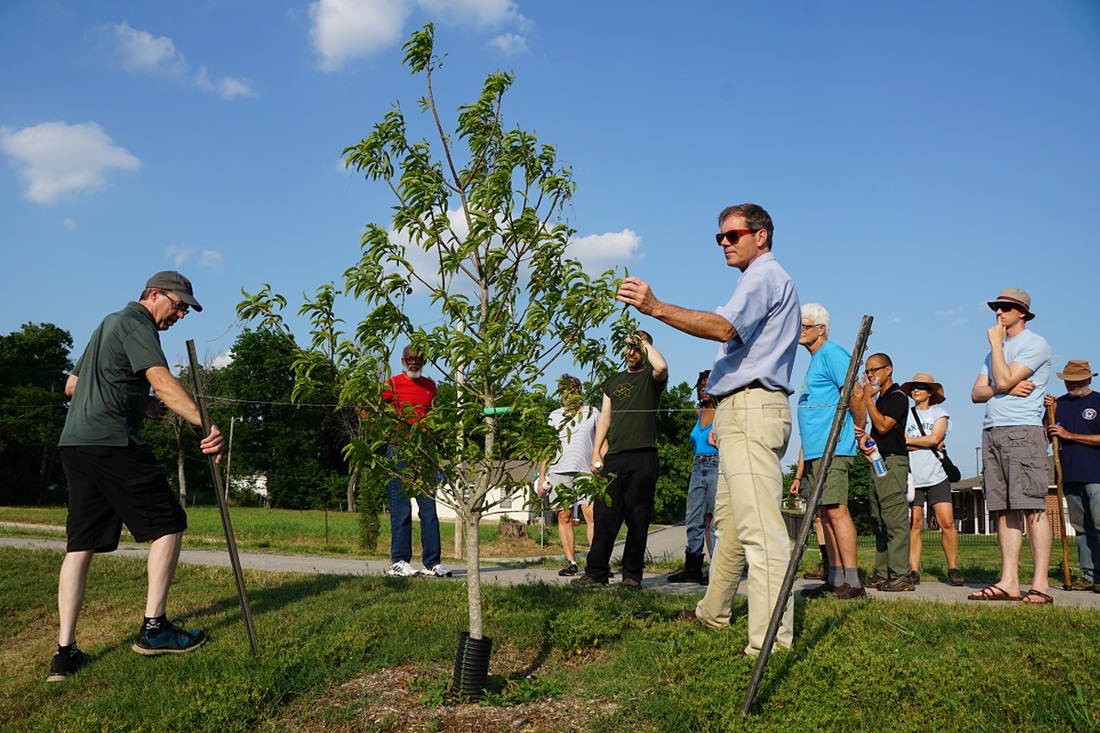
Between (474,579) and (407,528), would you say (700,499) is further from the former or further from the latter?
(474,579)

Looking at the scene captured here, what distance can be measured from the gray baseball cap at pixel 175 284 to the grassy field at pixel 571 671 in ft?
7.26

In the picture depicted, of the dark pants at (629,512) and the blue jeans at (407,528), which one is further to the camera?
the blue jeans at (407,528)

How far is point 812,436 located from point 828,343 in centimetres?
81

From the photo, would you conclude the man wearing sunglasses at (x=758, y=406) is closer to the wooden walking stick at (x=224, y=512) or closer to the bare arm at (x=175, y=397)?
the wooden walking stick at (x=224, y=512)

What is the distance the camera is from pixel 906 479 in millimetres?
7773

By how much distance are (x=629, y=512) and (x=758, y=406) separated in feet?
9.91

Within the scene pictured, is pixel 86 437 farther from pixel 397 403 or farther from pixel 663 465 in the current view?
pixel 663 465

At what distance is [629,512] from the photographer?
23.5ft

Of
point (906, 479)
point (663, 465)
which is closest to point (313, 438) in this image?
point (663, 465)

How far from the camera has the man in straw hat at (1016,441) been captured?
20.9 ft

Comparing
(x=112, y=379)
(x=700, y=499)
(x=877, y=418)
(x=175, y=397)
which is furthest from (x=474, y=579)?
(x=877, y=418)

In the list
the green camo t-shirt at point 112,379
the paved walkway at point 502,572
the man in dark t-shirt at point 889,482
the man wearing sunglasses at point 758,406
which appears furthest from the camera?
the man in dark t-shirt at point 889,482

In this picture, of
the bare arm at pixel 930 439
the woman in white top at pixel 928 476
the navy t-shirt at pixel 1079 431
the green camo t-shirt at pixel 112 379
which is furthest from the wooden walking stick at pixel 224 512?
the navy t-shirt at pixel 1079 431

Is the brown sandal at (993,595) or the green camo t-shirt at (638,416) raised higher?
the green camo t-shirt at (638,416)
